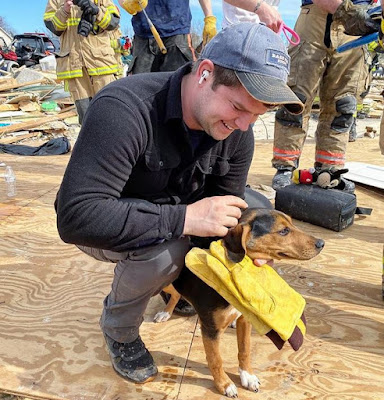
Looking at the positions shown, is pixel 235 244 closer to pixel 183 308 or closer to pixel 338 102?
pixel 183 308

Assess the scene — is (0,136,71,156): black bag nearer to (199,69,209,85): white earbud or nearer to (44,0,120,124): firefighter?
(44,0,120,124): firefighter

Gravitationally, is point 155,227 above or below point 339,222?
above

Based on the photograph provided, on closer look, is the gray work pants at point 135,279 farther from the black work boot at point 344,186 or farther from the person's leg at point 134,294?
the black work boot at point 344,186

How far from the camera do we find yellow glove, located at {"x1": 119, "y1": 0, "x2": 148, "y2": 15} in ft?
13.7

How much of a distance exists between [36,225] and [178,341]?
214 cm

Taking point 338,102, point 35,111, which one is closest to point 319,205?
point 338,102

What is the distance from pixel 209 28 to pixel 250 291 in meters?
3.47

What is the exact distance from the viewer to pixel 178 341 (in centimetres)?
249

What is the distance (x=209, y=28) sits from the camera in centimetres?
448

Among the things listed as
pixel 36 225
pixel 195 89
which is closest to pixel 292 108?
pixel 195 89

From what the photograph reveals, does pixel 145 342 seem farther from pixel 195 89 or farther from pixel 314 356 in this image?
pixel 195 89

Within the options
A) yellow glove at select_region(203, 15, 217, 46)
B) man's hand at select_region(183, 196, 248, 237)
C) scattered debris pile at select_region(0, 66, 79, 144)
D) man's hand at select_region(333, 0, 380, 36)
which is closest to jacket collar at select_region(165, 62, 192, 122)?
man's hand at select_region(183, 196, 248, 237)

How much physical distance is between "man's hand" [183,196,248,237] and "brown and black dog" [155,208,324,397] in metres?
0.07

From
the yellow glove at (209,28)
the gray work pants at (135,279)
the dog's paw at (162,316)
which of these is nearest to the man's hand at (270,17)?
the yellow glove at (209,28)
